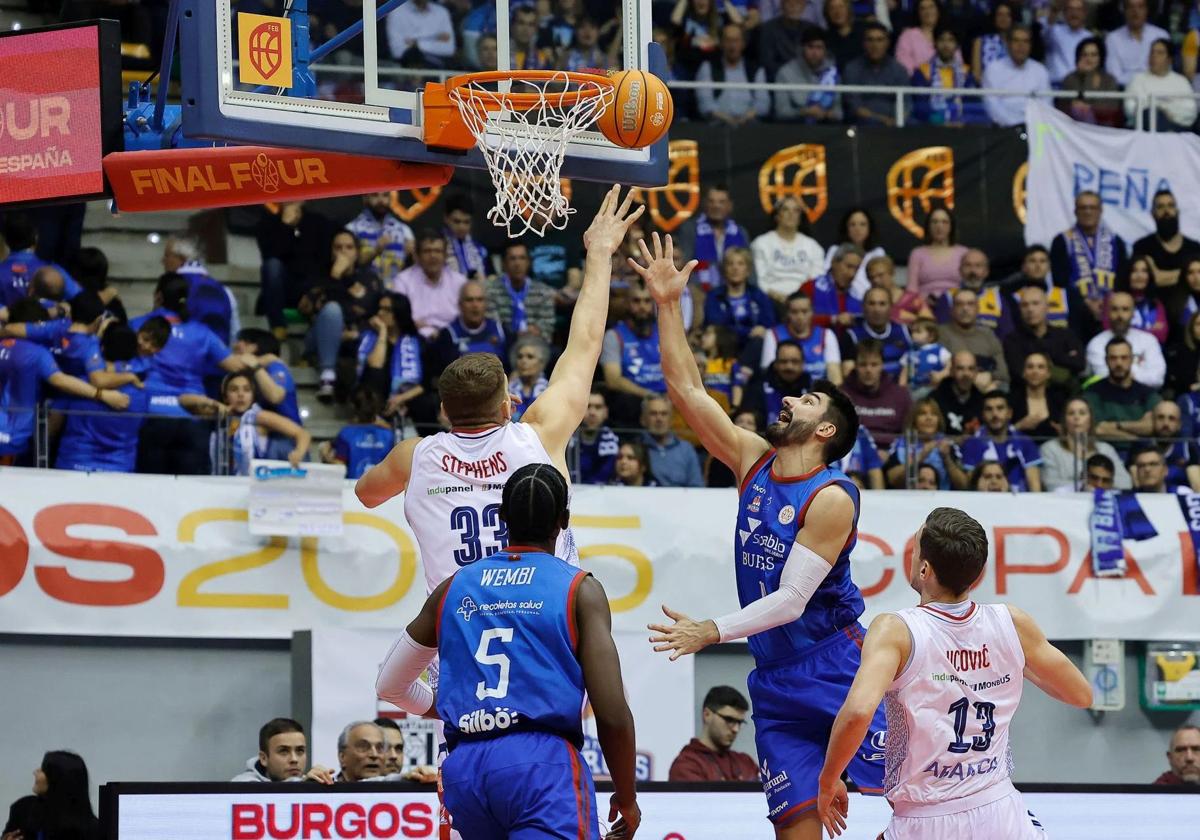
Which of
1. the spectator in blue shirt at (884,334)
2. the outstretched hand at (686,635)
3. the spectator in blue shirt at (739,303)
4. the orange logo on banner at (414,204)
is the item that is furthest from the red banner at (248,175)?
the spectator in blue shirt at (884,334)

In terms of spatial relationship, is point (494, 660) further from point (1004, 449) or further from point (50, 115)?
point (1004, 449)

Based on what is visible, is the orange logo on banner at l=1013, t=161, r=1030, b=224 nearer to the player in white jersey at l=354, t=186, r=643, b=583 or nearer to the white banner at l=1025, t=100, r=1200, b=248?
the white banner at l=1025, t=100, r=1200, b=248

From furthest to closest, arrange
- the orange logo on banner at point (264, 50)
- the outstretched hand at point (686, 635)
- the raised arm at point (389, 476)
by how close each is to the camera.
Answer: the orange logo on banner at point (264, 50), the raised arm at point (389, 476), the outstretched hand at point (686, 635)

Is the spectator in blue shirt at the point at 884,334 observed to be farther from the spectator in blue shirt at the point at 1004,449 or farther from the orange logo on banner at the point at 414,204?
the orange logo on banner at the point at 414,204

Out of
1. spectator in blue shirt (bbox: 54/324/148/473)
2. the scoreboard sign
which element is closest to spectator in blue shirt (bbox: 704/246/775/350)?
spectator in blue shirt (bbox: 54/324/148/473)

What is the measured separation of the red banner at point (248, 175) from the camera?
9.35 m

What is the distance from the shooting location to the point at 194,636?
14367mm

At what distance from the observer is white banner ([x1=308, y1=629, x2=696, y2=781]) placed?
14.1 meters

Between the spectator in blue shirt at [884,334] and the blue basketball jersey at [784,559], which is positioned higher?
the spectator in blue shirt at [884,334]

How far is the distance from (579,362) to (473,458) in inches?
25.6

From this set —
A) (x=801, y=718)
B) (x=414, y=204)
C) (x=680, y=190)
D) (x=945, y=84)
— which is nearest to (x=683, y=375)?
(x=801, y=718)

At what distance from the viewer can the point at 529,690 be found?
21.1 ft

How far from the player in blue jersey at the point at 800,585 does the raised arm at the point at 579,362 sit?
252 mm

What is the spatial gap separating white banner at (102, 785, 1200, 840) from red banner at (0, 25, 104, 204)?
3.31 m
